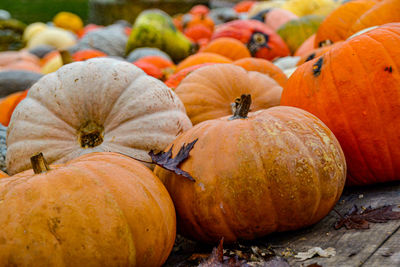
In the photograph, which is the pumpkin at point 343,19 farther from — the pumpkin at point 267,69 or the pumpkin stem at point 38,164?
the pumpkin stem at point 38,164

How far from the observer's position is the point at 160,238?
156 cm

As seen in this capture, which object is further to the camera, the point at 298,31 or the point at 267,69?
the point at 298,31

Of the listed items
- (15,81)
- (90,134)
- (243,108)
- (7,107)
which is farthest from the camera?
(15,81)

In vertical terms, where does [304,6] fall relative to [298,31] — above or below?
A: above

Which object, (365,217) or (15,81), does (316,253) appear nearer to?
(365,217)

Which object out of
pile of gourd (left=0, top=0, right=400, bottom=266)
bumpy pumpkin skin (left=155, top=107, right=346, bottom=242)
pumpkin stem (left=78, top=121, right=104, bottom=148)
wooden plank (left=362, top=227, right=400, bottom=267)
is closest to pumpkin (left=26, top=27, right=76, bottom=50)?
pile of gourd (left=0, top=0, right=400, bottom=266)

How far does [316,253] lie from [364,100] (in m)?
0.88

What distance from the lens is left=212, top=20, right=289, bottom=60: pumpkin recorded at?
5531 mm

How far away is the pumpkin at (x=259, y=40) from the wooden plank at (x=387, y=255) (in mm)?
4212

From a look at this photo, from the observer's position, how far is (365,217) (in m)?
1.78

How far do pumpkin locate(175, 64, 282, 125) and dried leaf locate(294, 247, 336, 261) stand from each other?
1261mm

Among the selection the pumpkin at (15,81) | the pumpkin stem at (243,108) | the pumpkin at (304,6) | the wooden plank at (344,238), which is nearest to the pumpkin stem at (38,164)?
the pumpkin stem at (243,108)

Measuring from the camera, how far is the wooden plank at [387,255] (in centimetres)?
140

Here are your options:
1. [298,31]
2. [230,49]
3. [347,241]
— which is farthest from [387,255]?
[298,31]
